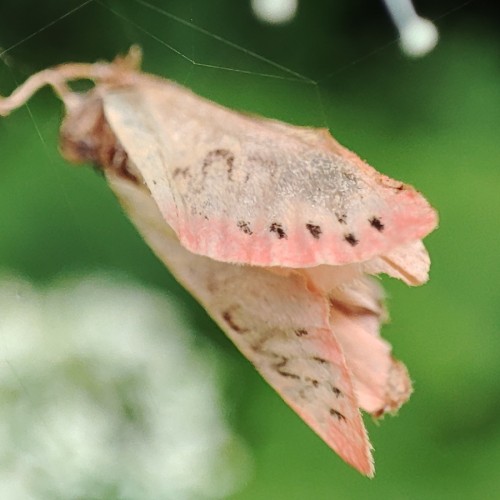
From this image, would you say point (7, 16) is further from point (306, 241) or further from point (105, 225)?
point (306, 241)

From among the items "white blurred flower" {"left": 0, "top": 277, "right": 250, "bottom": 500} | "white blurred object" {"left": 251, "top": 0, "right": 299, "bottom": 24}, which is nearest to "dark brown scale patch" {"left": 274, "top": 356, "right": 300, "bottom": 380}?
"white blurred flower" {"left": 0, "top": 277, "right": 250, "bottom": 500}

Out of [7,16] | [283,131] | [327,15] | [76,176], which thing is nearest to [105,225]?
[76,176]

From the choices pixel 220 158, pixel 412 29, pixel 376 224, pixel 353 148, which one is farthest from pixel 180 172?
pixel 412 29

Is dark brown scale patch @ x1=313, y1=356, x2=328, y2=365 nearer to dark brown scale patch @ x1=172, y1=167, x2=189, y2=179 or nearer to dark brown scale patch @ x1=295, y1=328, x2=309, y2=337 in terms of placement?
dark brown scale patch @ x1=295, y1=328, x2=309, y2=337

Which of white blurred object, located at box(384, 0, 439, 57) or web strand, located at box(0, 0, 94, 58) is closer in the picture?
web strand, located at box(0, 0, 94, 58)

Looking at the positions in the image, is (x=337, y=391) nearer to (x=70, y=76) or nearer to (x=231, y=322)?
(x=231, y=322)

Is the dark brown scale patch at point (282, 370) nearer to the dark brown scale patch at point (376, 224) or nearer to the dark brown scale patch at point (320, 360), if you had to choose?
the dark brown scale patch at point (320, 360)
